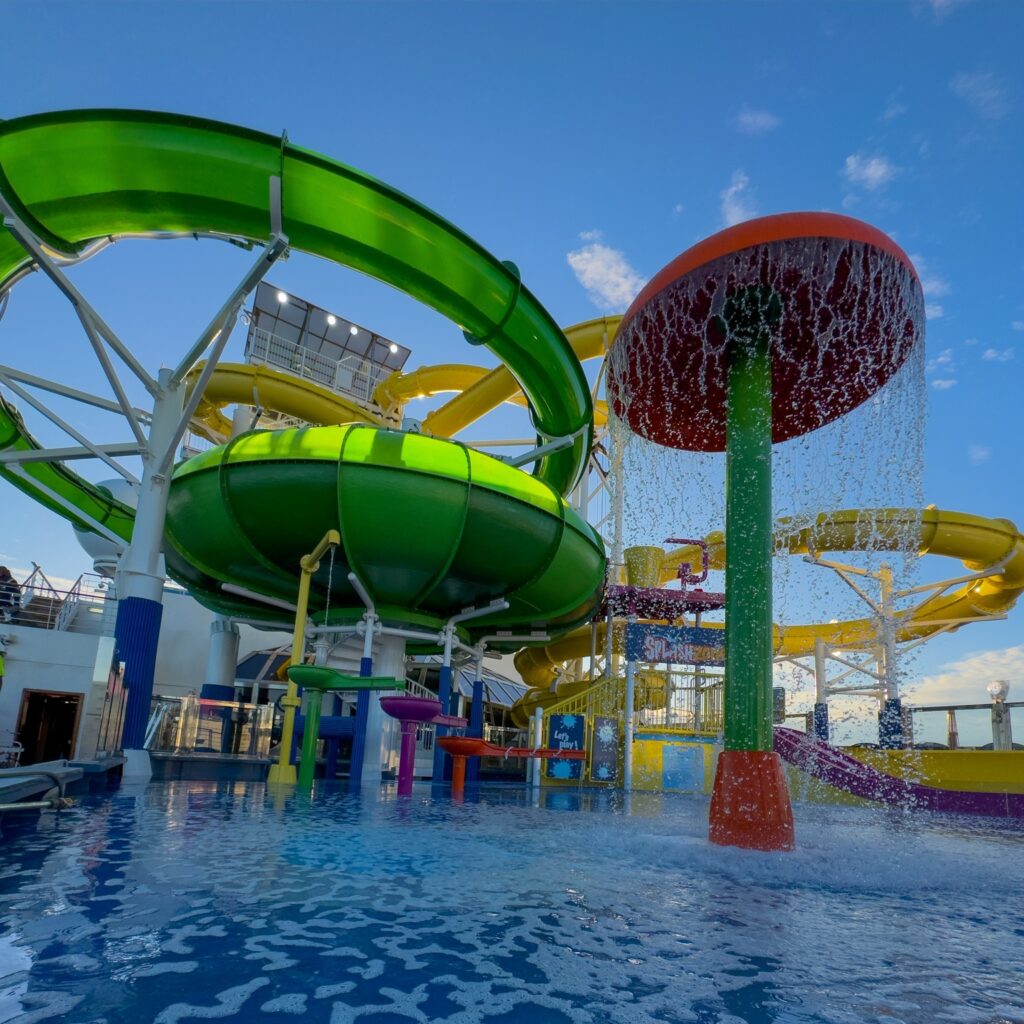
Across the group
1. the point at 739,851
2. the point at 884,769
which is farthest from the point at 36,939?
the point at 884,769

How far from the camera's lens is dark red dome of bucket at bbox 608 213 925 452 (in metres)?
5.93

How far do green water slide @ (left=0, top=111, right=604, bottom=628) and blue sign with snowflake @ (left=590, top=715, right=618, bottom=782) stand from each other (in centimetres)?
280

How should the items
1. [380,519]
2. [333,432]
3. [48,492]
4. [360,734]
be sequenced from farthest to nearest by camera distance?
[48,492], [360,734], [333,432], [380,519]

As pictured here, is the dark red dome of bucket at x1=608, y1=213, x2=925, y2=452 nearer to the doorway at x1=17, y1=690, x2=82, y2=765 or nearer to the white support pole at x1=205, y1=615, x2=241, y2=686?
the doorway at x1=17, y1=690, x2=82, y2=765

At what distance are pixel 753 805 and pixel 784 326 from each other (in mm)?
4210

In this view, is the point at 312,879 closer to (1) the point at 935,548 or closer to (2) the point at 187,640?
(1) the point at 935,548

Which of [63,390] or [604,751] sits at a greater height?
[63,390]

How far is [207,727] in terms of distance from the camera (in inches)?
572

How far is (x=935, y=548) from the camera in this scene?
64.4ft

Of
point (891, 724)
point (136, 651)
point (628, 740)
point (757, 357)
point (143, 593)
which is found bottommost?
point (628, 740)

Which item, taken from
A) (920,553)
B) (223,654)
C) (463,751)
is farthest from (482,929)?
(920,553)

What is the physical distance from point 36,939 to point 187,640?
27749 mm

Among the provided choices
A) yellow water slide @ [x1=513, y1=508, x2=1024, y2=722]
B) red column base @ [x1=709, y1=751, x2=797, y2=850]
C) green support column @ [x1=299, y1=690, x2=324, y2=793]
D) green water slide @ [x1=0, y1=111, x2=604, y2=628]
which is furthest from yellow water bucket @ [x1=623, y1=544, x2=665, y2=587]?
red column base @ [x1=709, y1=751, x2=797, y2=850]

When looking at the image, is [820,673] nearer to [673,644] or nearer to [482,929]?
[673,644]
